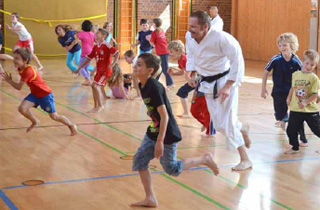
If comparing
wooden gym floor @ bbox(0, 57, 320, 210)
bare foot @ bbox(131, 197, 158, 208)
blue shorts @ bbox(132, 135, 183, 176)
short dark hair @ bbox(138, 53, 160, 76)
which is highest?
short dark hair @ bbox(138, 53, 160, 76)

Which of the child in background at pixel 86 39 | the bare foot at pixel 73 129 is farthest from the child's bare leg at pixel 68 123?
the child in background at pixel 86 39

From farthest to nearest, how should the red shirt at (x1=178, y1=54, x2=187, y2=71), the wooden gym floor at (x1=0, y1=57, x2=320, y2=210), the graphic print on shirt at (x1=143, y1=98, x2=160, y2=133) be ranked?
the red shirt at (x1=178, y1=54, x2=187, y2=71) < the wooden gym floor at (x1=0, y1=57, x2=320, y2=210) < the graphic print on shirt at (x1=143, y1=98, x2=160, y2=133)

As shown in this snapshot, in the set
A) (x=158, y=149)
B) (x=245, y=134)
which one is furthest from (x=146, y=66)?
(x=245, y=134)

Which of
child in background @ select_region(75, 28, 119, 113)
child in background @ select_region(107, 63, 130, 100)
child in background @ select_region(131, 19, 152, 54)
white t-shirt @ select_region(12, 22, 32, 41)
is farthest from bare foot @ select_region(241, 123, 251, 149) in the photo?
white t-shirt @ select_region(12, 22, 32, 41)

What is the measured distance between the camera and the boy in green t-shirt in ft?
19.6

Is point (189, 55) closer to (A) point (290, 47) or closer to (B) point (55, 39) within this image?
(A) point (290, 47)

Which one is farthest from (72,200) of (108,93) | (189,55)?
(108,93)

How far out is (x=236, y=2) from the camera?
21.2m

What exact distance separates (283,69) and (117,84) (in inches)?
150

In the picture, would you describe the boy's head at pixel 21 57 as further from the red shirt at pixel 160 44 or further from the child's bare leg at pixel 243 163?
the red shirt at pixel 160 44

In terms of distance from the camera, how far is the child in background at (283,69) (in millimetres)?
6641

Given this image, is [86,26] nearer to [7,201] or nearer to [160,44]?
[160,44]

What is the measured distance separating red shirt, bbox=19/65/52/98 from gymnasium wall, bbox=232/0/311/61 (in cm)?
1257

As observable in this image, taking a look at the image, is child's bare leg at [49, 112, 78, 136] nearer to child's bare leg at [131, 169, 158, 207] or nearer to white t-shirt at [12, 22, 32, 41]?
child's bare leg at [131, 169, 158, 207]
